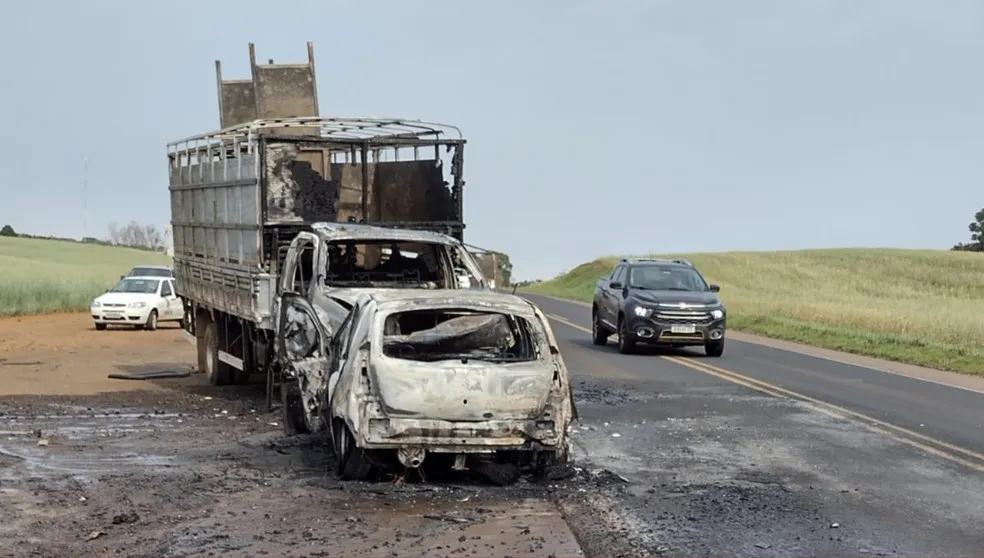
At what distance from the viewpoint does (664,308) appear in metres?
22.7

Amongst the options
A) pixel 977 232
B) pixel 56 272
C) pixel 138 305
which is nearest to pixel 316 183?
pixel 138 305

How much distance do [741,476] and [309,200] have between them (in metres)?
7.98

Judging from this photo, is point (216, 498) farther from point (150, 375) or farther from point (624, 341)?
point (624, 341)

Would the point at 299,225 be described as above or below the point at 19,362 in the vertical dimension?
above

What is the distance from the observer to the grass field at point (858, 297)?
27.0 metres

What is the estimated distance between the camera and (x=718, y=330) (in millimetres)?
22719

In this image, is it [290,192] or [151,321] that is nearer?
[290,192]

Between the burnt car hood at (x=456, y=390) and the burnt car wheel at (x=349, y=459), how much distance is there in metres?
0.53

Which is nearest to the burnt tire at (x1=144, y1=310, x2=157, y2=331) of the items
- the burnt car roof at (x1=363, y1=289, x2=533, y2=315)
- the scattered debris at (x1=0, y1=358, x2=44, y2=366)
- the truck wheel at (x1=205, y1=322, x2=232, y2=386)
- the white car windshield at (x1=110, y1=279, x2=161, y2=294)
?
the white car windshield at (x1=110, y1=279, x2=161, y2=294)

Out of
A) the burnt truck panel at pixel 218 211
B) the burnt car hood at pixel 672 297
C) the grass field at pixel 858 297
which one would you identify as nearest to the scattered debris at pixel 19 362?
the burnt truck panel at pixel 218 211

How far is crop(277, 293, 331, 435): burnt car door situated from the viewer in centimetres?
1080

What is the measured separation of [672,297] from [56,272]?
46738 millimetres

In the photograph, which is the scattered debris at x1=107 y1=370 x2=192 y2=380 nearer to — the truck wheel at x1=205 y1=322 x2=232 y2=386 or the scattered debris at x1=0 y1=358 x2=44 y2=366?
the truck wheel at x1=205 y1=322 x2=232 y2=386

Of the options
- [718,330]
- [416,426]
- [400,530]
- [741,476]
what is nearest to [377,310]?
[416,426]
